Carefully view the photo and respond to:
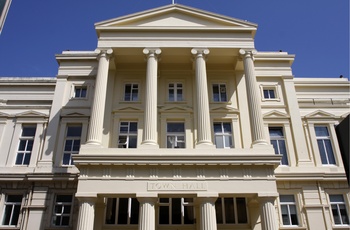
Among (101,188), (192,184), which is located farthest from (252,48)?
(101,188)

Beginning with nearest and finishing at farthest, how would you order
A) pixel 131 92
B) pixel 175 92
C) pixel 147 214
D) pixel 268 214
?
pixel 147 214 → pixel 268 214 → pixel 175 92 → pixel 131 92

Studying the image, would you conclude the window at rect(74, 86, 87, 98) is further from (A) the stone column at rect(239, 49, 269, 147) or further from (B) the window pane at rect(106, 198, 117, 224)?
(A) the stone column at rect(239, 49, 269, 147)

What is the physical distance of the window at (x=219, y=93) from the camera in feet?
75.3

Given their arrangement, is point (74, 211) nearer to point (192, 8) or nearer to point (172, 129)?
point (172, 129)

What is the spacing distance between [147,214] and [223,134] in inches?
316

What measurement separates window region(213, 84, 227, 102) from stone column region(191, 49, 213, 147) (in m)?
2.95

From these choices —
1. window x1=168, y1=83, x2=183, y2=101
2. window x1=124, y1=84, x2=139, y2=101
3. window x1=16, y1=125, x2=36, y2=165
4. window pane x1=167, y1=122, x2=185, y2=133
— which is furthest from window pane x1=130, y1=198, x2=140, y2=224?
window x1=16, y1=125, x2=36, y2=165

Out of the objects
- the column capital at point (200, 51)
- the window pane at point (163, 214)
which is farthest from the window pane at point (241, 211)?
the column capital at point (200, 51)

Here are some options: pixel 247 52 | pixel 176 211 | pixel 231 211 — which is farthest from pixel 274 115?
pixel 176 211

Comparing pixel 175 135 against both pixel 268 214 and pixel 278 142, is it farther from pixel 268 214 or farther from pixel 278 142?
pixel 268 214

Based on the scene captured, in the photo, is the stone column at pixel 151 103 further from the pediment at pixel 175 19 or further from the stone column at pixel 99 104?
the stone column at pixel 99 104

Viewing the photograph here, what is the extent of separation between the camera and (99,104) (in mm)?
19359

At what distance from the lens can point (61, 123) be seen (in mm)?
22172

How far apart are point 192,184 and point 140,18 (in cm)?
1210
